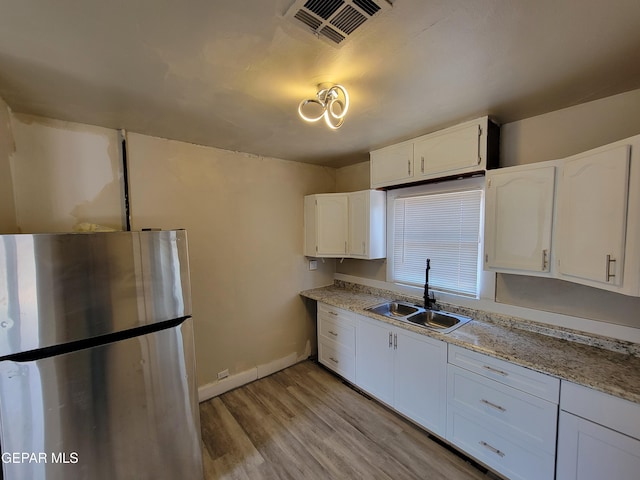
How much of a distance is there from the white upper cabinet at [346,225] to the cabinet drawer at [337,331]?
712 mm

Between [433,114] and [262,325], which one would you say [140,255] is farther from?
[433,114]

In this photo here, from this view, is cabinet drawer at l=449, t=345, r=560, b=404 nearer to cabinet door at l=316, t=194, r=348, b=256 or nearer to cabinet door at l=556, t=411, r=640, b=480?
cabinet door at l=556, t=411, r=640, b=480

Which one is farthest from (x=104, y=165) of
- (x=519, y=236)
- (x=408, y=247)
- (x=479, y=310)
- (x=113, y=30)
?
(x=479, y=310)

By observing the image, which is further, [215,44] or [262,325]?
[262,325]

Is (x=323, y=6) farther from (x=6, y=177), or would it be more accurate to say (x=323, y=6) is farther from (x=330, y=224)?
(x=330, y=224)

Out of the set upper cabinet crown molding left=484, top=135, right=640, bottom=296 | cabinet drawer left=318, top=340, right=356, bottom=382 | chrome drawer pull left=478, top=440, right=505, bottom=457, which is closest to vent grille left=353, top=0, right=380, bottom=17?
upper cabinet crown molding left=484, top=135, right=640, bottom=296

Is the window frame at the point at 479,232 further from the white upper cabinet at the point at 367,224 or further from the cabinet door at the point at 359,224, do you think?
the cabinet door at the point at 359,224

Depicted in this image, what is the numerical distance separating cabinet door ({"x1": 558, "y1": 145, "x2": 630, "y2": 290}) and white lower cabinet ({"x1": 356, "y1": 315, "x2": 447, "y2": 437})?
94 cm

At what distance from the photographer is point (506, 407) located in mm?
1595

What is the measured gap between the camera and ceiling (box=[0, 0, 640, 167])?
3.08ft

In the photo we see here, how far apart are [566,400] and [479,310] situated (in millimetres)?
838

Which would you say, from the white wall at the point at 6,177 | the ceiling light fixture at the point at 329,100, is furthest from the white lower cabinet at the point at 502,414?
the white wall at the point at 6,177

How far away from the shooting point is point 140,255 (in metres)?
1.38

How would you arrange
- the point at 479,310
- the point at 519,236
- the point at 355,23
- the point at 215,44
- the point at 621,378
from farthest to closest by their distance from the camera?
the point at 479,310 < the point at 519,236 < the point at 621,378 < the point at 215,44 < the point at 355,23
